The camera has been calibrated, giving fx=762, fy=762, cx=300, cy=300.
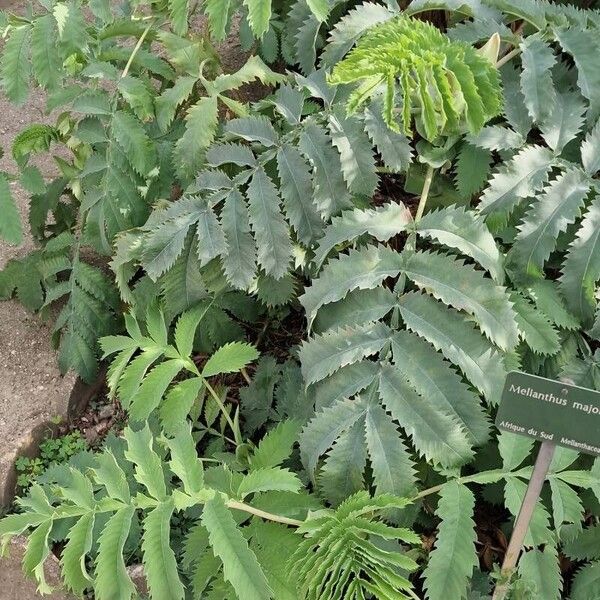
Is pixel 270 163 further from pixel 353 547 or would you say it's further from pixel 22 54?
pixel 353 547

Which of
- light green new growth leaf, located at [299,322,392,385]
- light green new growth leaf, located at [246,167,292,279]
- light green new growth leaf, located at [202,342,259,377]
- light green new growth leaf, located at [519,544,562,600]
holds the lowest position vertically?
light green new growth leaf, located at [519,544,562,600]

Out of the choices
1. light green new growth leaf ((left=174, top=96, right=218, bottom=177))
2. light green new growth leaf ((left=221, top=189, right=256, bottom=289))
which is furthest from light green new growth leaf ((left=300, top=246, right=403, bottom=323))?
light green new growth leaf ((left=174, top=96, right=218, bottom=177))

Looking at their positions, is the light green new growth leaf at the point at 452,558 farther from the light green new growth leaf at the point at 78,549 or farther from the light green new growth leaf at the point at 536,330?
the light green new growth leaf at the point at 78,549

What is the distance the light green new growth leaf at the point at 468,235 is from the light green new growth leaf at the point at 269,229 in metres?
0.35

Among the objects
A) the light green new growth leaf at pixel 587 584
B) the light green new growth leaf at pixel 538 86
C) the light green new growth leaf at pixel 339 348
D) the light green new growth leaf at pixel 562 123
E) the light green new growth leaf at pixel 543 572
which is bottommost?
the light green new growth leaf at pixel 587 584

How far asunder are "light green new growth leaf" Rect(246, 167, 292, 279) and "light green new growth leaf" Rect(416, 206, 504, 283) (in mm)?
348

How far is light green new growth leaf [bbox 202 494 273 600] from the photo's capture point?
1.47 m

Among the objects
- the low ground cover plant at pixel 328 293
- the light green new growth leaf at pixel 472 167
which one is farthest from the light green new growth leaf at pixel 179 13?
the light green new growth leaf at pixel 472 167

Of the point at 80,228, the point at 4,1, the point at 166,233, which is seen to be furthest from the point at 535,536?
the point at 4,1

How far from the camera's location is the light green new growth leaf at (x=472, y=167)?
192 centimetres

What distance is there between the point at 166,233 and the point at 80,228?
0.61 m

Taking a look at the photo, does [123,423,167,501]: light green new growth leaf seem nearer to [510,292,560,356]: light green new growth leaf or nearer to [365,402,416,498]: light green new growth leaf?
[365,402,416,498]: light green new growth leaf

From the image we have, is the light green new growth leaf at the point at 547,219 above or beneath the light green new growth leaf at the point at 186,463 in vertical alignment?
above

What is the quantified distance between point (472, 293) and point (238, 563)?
2.48 ft
